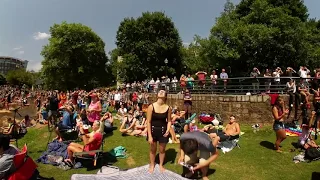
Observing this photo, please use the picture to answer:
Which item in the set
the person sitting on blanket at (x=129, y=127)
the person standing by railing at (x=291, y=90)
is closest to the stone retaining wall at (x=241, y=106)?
the person standing by railing at (x=291, y=90)

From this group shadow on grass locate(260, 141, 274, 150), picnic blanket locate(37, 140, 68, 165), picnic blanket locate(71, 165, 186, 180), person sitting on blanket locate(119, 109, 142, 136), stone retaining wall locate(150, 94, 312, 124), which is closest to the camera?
picnic blanket locate(71, 165, 186, 180)

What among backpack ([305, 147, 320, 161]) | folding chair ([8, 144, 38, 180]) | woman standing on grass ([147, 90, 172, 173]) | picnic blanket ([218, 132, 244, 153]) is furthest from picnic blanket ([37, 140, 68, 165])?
backpack ([305, 147, 320, 161])

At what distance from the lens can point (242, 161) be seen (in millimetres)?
8078

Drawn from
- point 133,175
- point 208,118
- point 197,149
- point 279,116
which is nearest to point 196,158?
point 197,149

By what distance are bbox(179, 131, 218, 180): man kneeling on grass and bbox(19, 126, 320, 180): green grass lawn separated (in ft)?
3.68

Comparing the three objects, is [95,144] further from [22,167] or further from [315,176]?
[315,176]

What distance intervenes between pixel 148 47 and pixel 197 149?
30560 millimetres

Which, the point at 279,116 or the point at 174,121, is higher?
the point at 279,116

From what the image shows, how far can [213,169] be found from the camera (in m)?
7.49

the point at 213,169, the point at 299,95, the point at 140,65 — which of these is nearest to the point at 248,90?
the point at 299,95

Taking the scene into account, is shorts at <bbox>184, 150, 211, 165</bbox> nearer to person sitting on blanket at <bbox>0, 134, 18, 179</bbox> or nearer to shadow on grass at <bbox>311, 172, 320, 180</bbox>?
shadow on grass at <bbox>311, 172, 320, 180</bbox>

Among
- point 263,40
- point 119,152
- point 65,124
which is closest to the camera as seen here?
point 119,152

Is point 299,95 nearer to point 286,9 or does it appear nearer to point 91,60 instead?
point 286,9

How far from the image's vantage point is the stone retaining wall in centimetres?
1286
